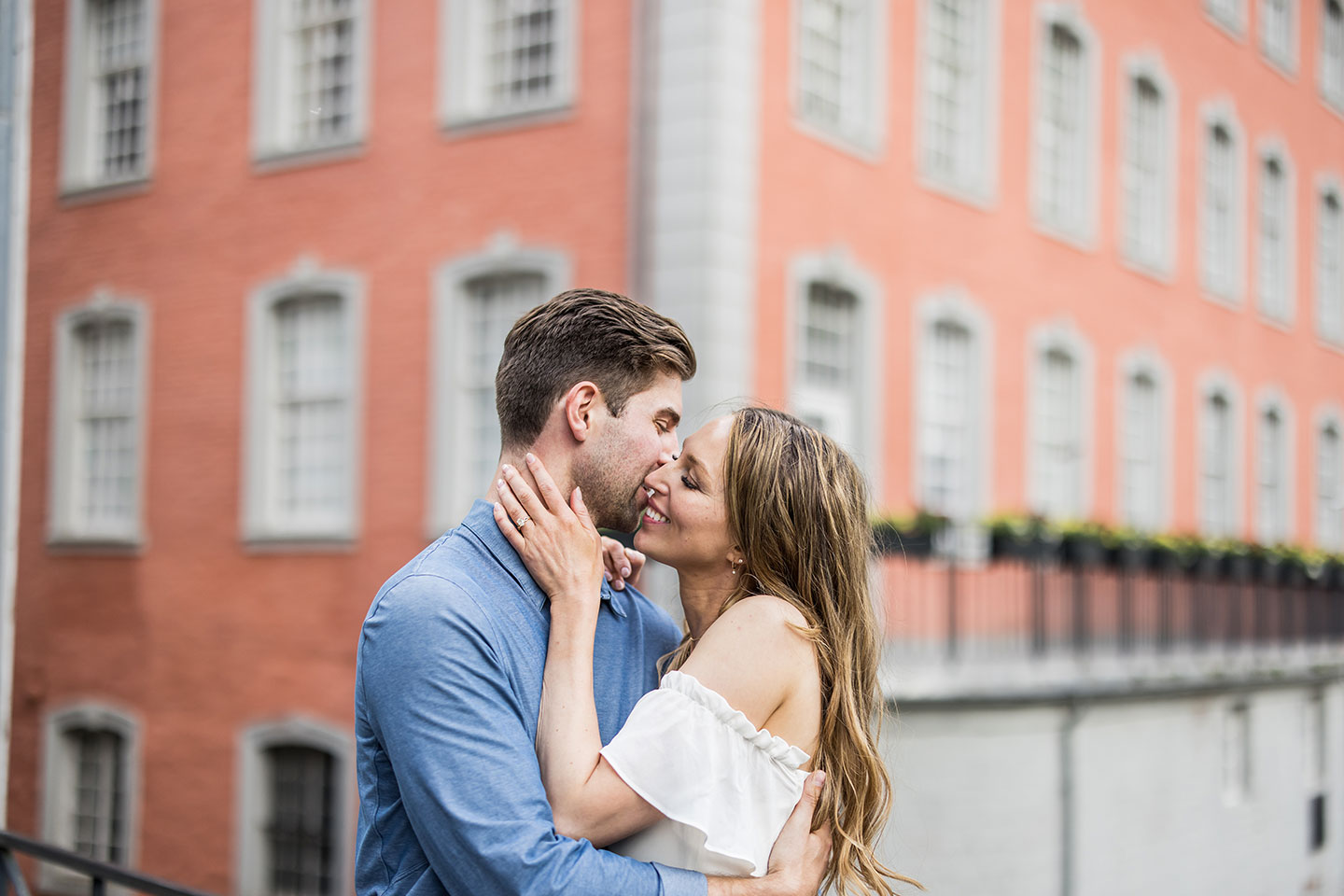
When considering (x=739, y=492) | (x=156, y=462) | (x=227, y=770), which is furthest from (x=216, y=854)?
(x=739, y=492)

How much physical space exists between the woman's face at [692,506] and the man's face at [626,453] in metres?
0.04

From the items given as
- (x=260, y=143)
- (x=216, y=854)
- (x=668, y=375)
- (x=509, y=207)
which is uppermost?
(x=260, y=143)

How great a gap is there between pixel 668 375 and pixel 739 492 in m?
0.26

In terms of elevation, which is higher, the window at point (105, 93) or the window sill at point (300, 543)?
the window at point (105, 93)

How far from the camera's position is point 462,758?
2225mm

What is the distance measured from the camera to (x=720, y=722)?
2.58m

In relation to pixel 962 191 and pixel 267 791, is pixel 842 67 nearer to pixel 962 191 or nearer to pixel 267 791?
pixel 962 191

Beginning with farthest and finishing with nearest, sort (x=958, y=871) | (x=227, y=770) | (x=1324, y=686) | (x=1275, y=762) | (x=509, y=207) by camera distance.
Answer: (x=1324, y=686)
(x=1275, y=762)
(x=227, y=770)
(x=509, y=207)
(x=958, y=871)

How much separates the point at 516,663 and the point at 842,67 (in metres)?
12.3

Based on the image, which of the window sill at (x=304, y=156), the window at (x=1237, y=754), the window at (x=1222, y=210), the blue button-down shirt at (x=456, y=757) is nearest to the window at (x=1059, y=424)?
the window at (x=1237, y=754)

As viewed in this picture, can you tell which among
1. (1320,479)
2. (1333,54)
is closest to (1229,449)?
(1320,479)

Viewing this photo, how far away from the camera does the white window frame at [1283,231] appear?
23406 millimetres

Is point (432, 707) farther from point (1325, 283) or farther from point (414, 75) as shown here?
point (1325, 283)

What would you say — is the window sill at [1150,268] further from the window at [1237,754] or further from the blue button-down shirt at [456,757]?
the blue button-down shirt at [456,757]
